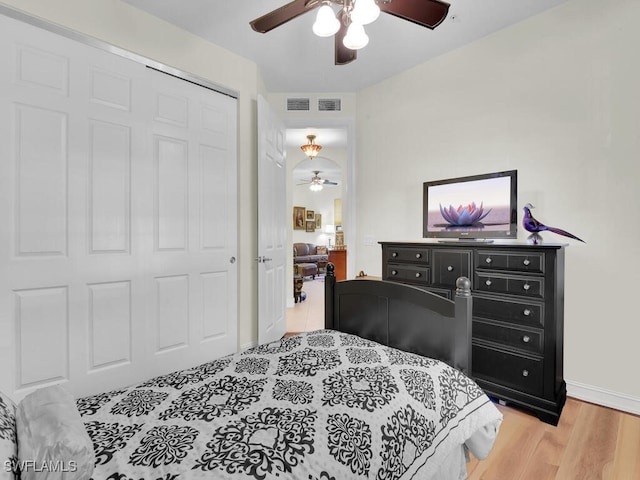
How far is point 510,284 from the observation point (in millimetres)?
2188

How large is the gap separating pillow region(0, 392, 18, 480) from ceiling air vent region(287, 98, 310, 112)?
3.63 metres

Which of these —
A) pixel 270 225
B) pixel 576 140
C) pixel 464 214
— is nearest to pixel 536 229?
pixel 464 214

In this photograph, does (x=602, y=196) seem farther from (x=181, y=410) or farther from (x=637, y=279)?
(x=181, y=410)

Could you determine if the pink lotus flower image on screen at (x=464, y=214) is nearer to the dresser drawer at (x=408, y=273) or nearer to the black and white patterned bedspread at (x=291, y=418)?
the dresser drawer at (x=408, y=273)

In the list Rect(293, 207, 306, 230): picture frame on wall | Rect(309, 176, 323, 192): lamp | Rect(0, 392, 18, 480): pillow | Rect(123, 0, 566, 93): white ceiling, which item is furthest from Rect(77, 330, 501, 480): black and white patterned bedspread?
Rect(293, 207, 306, 230): picture frame on wall

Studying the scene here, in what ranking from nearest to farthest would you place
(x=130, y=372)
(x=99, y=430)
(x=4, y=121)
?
1. (x=99, y=430)
2. (x=4, y=121)
3. (x=130, y=372)

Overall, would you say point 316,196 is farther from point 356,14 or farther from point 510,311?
point 356,14

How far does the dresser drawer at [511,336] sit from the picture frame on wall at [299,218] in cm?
782

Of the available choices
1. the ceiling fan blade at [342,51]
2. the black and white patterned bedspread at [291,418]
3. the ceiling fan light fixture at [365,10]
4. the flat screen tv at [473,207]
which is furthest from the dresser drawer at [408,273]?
the ceiling fan light fixture at [365,10]

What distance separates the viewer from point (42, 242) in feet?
6.75

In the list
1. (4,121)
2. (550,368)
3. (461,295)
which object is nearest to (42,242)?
(4,121)

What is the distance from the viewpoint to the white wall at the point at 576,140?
7.10 ft

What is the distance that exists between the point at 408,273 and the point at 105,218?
2235 mm

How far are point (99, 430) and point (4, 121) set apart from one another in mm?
1946
